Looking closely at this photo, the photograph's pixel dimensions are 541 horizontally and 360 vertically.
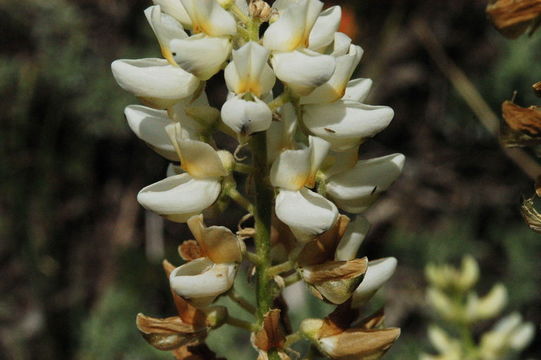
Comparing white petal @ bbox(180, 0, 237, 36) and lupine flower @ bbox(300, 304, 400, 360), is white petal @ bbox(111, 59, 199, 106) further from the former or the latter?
lupine flower @ bbox(300, 304, 400, 360)

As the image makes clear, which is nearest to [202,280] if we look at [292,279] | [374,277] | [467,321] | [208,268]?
[208,268]

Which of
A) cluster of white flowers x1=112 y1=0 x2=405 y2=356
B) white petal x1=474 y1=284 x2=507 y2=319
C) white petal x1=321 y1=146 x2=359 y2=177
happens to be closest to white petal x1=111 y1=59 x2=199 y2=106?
cluster of white flowers x1=112 y1=0 x2=405 y2=356

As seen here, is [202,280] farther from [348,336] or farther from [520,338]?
[520,338]

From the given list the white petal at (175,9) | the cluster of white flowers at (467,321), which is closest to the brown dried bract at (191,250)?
the white petal at (175,9)

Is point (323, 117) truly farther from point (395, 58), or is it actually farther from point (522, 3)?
point (395, 58)

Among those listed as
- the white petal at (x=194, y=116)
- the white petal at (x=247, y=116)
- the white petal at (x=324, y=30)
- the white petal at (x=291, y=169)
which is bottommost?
the white petal at (x=291, y=169)

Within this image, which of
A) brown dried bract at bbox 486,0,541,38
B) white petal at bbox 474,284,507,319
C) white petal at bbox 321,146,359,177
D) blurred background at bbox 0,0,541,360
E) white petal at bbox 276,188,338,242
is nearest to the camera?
brown dried bract at bbox 486,0,541,38

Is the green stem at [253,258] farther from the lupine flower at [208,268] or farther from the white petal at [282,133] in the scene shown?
Result: the white petal at [282,133]
